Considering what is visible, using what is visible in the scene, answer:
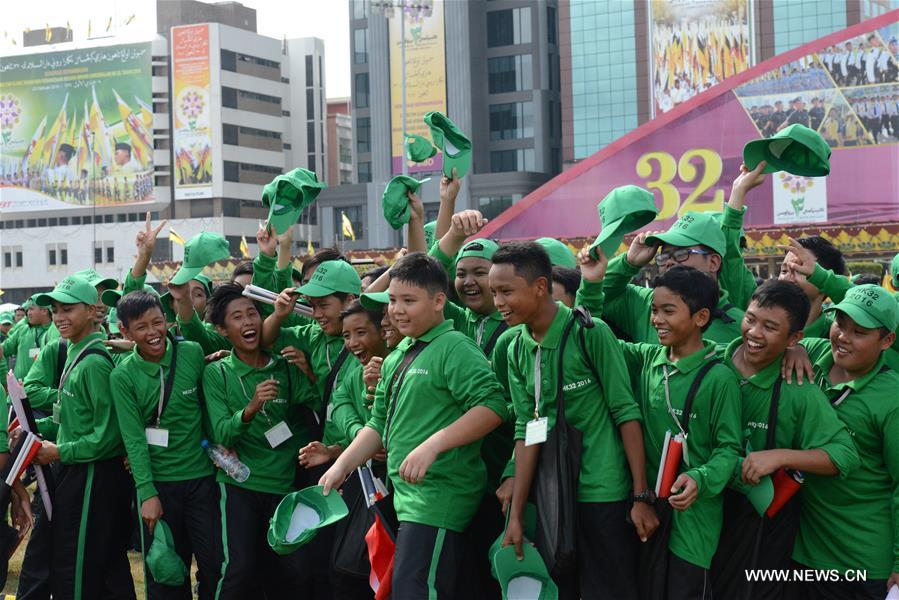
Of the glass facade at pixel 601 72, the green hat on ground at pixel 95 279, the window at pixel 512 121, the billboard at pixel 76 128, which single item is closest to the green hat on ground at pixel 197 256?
the green hat on ground at pixel 95 279

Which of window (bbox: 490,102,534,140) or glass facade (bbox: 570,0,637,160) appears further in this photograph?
window (bbox: 490,102,534,140)

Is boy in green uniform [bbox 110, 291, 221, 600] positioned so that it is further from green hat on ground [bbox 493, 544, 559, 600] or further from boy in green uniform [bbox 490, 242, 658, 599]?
boy in green uniform [bbox 490, 242, 658, 599]

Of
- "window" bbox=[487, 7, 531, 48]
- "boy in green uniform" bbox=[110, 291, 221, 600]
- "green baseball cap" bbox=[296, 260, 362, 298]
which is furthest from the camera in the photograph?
"window" bbox=[487, 7, 531, 48]

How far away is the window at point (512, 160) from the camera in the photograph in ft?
236

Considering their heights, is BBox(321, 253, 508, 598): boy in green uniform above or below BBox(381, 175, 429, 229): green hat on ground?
below

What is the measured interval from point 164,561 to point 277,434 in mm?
816

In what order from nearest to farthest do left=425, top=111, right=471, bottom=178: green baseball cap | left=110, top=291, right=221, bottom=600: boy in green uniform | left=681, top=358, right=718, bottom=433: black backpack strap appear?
left=681, top=358, right=718, bottom=433: black backpack strap < left=110, top=291, right=221, bottom=600: boy in green uniform < left=425, top=111, right=471, bottom=178: green baseball cap

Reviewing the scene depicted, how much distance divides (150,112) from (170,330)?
78.5 m

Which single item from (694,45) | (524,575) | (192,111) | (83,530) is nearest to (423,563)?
(524,575)

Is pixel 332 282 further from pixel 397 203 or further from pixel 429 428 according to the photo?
pixel 429 428

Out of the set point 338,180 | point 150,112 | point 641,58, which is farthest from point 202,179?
point 641,58

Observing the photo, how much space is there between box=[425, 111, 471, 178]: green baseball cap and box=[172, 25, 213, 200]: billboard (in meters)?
76.2

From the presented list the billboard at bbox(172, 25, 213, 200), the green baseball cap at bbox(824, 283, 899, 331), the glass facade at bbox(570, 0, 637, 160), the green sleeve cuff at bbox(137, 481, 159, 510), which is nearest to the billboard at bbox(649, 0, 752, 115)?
the glass facade at bbox(570, 0, 637, 160)

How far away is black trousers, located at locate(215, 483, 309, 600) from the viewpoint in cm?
554
